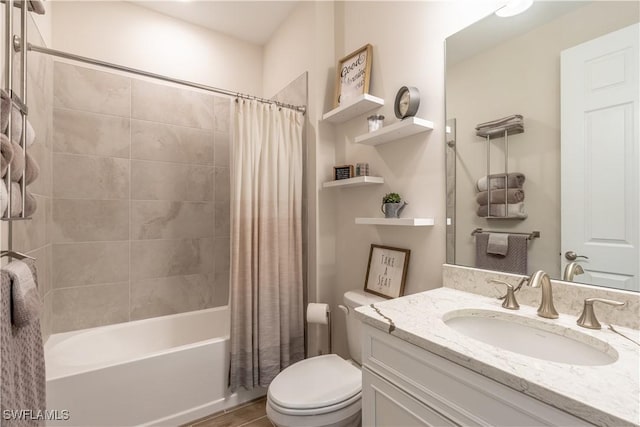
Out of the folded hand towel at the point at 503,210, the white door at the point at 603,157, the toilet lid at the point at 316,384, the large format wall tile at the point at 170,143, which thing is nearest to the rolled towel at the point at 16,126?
the large format wall tile at the point at 170,143

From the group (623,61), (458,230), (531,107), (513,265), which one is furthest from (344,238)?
(623,61)

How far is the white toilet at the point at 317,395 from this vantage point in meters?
1.18

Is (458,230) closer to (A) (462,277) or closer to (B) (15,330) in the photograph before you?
(A) (462,277)

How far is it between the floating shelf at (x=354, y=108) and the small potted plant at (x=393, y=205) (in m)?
0.55

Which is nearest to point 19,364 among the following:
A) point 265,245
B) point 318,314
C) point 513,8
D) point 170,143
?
point 265,245

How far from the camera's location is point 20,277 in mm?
860

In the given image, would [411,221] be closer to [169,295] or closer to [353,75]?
[353,75]

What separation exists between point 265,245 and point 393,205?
0.83m

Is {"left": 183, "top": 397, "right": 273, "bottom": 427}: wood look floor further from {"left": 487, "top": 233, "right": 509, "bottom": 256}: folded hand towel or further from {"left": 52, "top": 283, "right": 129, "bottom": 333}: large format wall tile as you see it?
{"left": 487, "top": 233, "right": 509, "bottom": 256}: folded hand towel

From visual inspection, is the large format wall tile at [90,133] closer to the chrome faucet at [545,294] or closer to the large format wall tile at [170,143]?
the large format wall tile at [170,143]

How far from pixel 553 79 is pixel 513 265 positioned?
0.69 meters

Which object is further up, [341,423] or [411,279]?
[411,279]

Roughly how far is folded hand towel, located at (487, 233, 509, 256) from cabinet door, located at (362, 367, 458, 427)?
0.69 meters

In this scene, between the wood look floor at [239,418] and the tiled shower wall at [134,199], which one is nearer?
the wood look floor at [239,418]
